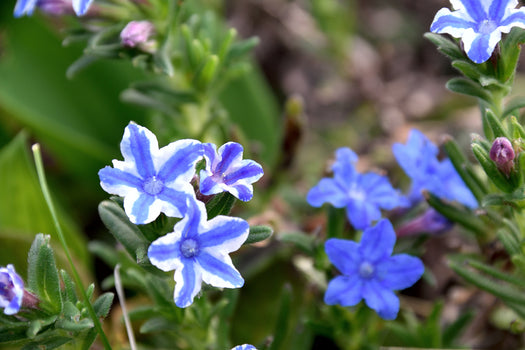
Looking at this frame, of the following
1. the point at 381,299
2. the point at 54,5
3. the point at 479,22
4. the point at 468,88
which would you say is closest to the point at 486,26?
the point at 479,22

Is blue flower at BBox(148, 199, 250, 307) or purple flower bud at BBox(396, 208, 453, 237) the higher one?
purple flower bud at BBox(396, 208, 453, 237)

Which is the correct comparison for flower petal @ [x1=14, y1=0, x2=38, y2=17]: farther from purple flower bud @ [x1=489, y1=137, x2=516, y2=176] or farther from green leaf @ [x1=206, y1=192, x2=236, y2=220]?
purple flower bud @ [x1=489, y1=137, x2=516, y2=176]

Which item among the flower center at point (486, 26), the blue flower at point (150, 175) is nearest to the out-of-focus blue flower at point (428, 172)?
the flower center at point (486, 26)

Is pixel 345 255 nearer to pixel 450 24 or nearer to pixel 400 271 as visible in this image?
pixel 400 271

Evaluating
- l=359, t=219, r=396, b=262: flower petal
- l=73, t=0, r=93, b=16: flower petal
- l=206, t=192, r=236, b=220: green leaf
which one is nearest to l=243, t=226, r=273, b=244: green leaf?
l=206, t=192, r=236, b=220: green leaf

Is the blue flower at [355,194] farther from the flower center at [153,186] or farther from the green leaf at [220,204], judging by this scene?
the flower center at [153,186]
